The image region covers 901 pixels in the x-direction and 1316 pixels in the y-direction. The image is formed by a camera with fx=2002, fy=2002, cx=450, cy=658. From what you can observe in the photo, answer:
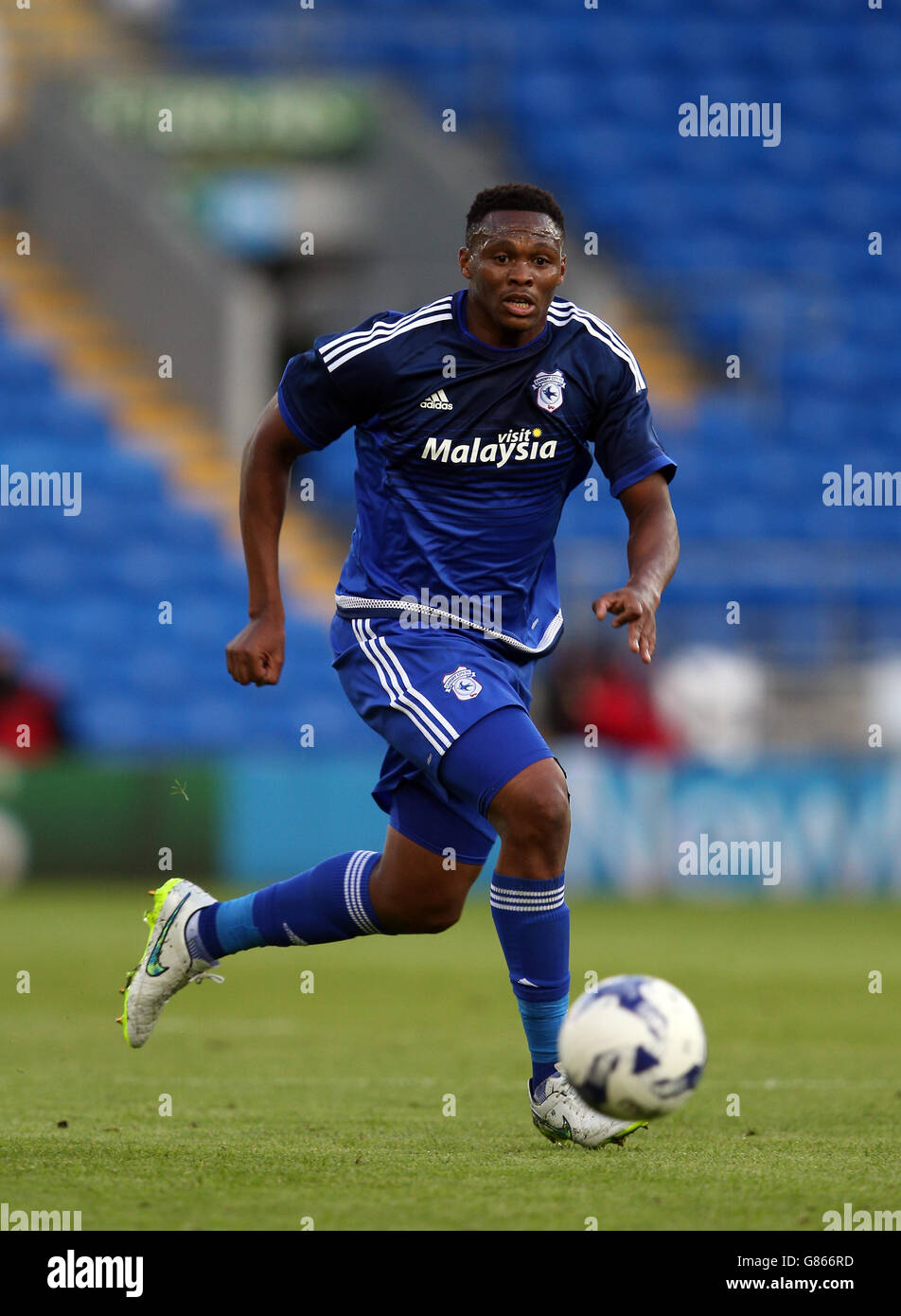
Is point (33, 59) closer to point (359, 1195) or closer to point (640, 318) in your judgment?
point (640, 318)

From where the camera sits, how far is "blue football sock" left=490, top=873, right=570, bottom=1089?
17.0ft

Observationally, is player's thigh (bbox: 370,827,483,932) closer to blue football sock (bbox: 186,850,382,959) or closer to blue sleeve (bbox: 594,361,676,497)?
blue football sock (bbox: 186,850,382,959)

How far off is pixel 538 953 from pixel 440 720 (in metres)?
0.67

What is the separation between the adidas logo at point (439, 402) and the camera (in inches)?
214

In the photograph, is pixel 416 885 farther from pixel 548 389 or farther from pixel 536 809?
pixel 548 389

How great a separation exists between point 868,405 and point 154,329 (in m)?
7.05

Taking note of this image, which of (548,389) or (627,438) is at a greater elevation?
(548,389)

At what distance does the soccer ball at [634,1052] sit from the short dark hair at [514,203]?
2059mm

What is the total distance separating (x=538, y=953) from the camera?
526cm

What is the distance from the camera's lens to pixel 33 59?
2072 centimetres
